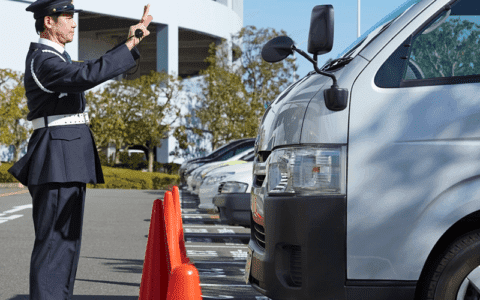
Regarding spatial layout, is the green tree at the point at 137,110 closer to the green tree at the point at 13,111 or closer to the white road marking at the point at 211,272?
the green tree at the point at 13,111

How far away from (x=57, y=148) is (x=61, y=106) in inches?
10.2

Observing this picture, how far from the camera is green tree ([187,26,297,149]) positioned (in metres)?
34.0

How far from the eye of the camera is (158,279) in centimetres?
389

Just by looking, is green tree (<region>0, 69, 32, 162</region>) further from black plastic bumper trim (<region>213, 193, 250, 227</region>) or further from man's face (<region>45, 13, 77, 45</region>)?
man's face (<region>45, 13, 77, 45</region>)

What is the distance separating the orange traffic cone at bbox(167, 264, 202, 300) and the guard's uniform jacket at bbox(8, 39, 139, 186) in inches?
67.0

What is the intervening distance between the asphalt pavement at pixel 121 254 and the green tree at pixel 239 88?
2042 centimetres

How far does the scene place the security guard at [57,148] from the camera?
3.65 metres

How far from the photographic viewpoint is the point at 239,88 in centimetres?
3491

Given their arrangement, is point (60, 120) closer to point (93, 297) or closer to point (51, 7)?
point (51, 7)

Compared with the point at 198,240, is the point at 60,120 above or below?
above

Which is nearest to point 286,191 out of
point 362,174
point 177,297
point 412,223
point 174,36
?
point 362,174

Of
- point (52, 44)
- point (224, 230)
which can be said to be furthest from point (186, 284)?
point (224, 230)

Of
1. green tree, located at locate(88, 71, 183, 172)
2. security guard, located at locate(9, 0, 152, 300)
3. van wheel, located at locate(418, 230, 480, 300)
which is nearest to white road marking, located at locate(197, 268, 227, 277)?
security guard, located at locate(9, 0, 152, 300)

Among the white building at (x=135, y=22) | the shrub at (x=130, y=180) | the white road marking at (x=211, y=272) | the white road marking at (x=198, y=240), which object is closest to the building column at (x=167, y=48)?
the white building at (x=135, y=22)
